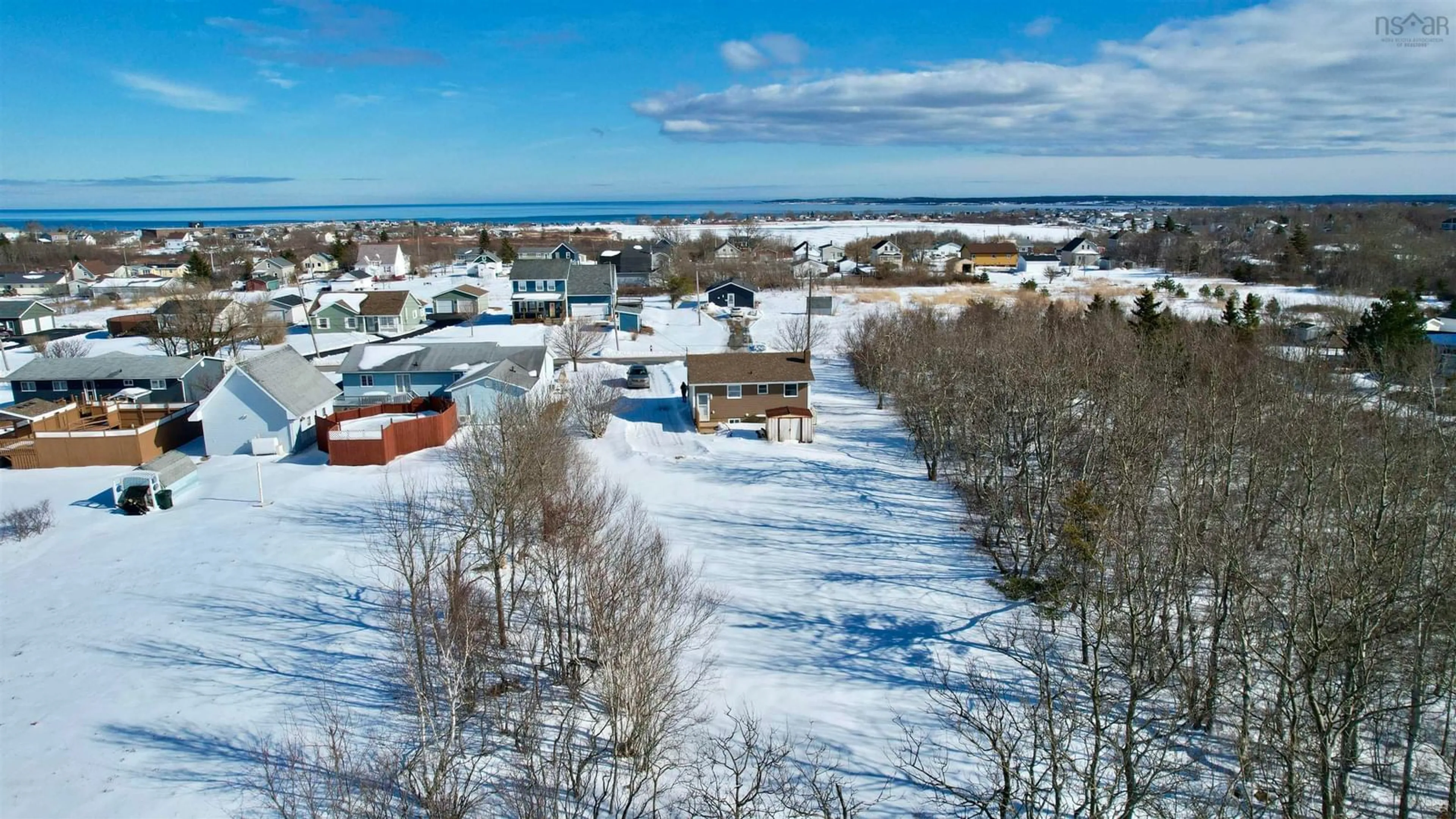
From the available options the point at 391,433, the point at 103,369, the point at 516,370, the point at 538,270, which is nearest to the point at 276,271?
the point at 538,270

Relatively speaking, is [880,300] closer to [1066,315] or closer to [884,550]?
[1066,315]

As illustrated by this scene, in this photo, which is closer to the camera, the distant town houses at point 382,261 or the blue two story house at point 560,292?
the blue two story house at point 560,292

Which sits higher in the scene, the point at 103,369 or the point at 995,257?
the point at 995,257

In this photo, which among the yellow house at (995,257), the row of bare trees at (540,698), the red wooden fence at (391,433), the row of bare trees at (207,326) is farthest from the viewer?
the yellow house at (995,257)

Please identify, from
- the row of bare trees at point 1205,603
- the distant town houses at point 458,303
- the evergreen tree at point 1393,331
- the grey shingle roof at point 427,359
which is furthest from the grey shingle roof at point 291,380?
the evergreen tree at point 1393,331

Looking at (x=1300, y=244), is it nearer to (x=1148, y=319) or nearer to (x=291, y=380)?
(x=1148, y=319)

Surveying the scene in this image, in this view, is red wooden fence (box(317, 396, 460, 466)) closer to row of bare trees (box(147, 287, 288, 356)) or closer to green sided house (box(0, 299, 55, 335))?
row of bare trees (box(147, 287, 288, 356))

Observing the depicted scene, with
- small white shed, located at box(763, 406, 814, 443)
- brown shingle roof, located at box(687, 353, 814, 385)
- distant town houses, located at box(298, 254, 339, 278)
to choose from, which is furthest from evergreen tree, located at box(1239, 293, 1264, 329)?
distant town houses, located at box(298, 254, 339, 278)

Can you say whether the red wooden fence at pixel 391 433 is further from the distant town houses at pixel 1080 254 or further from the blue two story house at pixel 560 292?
the distant town houses at pixel 1080 254
